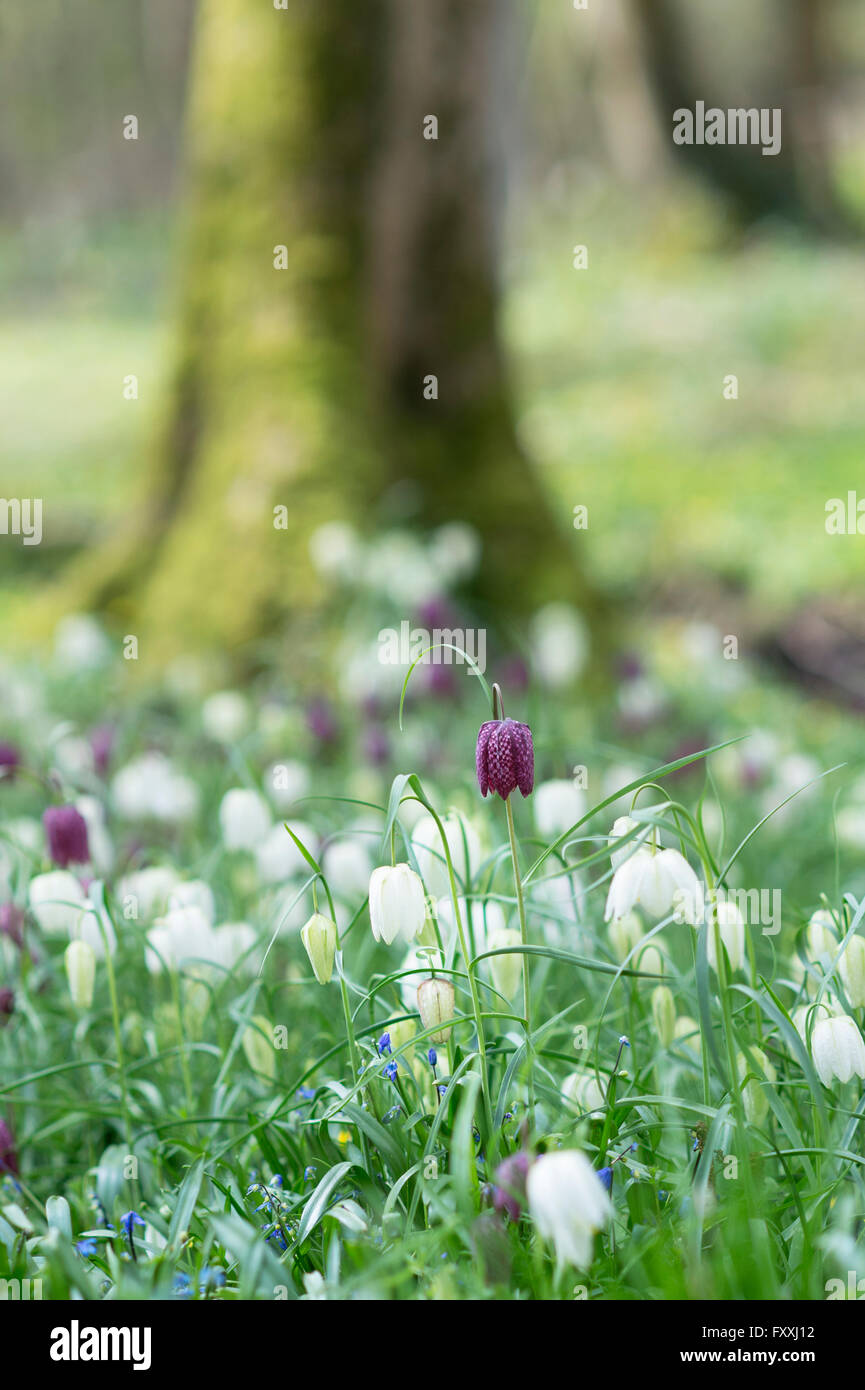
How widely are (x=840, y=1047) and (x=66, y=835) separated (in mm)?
1011

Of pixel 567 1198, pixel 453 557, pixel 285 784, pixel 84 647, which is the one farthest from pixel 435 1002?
pixel 84 647

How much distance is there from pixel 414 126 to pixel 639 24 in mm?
8753

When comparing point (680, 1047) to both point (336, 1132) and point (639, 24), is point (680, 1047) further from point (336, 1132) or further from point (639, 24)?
point (639, 24)

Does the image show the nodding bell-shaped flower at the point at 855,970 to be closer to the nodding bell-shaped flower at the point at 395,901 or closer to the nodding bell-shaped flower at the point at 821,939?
the nodding bell-shaped flower at the point at 821,939

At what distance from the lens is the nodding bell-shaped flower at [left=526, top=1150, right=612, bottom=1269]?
1069mm

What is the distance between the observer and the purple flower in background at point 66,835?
179cm

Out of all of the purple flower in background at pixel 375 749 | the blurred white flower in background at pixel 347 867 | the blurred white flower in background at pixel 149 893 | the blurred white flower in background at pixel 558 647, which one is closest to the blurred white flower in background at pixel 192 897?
the blurred white flower in background at pixel 149 893

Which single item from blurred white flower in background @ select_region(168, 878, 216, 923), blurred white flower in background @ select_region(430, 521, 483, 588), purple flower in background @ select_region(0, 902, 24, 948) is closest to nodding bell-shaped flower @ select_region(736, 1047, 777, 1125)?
blurred white flower in background @ select_region(168, 878, 216, 923)

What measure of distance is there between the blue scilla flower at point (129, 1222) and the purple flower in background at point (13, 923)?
49cm

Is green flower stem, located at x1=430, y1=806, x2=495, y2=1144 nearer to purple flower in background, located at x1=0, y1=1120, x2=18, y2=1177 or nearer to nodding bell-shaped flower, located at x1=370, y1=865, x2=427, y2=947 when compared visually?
nodding bell-shaped flower, located at x1=370, y1=865, x2=427, y2=947

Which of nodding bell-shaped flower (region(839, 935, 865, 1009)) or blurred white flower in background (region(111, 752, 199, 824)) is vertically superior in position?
blurred white flower in background (region(111, 752, 199, 824))

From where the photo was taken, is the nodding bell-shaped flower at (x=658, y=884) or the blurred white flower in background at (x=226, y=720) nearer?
the nodding bell-shaped flower at (x=658, y=884)

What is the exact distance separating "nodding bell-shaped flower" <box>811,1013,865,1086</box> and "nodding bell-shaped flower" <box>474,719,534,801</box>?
0.38 m

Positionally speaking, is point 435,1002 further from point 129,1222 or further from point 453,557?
point 453,557
